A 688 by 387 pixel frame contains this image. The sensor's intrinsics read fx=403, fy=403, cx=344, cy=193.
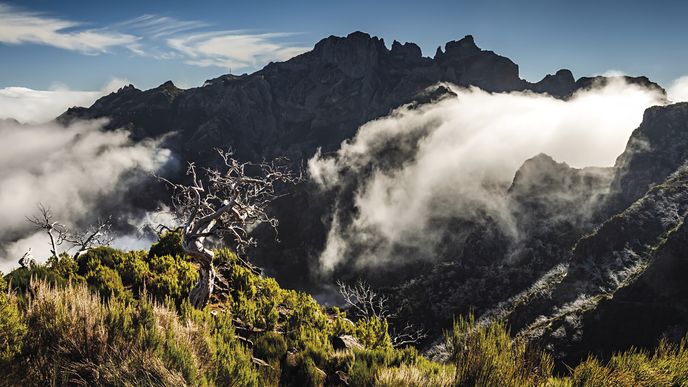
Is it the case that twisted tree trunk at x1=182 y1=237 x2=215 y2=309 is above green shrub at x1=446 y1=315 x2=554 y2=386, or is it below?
below

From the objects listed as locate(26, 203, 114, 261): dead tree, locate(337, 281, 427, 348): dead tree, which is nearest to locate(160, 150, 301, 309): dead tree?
locate(337, 281, 427, 348): dead tree

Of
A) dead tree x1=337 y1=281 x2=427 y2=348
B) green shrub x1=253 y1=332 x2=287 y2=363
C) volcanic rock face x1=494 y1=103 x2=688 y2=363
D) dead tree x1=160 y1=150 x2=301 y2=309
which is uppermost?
dead tree x1=160 y1=150 x2=301 y2=309

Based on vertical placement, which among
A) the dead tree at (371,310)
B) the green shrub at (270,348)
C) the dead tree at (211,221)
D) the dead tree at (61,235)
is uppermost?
the dead tree at (211,221)

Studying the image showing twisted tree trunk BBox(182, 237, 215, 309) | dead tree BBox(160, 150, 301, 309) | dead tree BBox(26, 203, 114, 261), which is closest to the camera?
twisted tree trunk BBox(182, 237, 215, 309)

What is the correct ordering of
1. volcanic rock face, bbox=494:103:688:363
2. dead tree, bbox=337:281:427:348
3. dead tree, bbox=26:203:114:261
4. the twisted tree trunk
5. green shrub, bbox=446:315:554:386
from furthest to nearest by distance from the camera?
volcanic rock face, bbox=494:103:688:363
dead tree, bbox=337:281:427:348
dead tree, bbox=26:203:114:261
the twisted tree trunk
green shrub, bbox=446:315:554:386

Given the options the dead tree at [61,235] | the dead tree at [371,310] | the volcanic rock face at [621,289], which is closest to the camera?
the dead tree at [61,235]

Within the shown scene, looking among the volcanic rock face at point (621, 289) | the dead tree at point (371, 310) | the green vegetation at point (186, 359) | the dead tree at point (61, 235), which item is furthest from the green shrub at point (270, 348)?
the volcanic rock face at point (621, 289)

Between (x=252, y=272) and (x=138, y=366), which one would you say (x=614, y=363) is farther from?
(x=252, y=272)

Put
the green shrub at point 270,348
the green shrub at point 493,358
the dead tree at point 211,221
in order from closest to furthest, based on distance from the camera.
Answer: the green shrub at point 493,358
the green shrub at point 270,348
the dead tree at point 211,221

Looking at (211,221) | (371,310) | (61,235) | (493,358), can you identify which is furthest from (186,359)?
(371,310)

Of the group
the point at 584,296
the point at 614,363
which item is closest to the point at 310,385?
the point at 614,363

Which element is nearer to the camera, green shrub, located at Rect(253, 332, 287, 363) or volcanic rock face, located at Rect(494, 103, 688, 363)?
green shrub, located at Rect(253, 332, 287, 363)

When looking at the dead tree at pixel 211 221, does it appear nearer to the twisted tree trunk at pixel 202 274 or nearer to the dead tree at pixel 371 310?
the twisted tree trunk at pixel 202 274

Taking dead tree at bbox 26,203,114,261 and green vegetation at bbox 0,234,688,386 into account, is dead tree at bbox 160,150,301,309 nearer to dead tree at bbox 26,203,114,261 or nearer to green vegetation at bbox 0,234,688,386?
green vegetation at bbox 0,234,688,386
